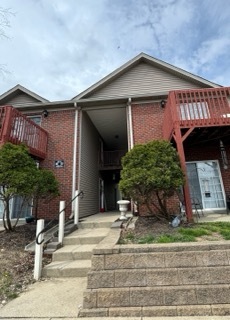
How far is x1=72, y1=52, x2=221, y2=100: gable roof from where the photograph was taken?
31.5ft

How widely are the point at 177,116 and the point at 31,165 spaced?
4.80 m

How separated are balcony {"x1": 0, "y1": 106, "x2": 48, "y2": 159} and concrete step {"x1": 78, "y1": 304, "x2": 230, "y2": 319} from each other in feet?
18.7

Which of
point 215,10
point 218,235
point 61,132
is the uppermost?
point 215,10

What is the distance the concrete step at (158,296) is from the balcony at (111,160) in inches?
399

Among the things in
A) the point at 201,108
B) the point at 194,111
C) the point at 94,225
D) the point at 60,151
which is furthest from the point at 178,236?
the point at 60,151

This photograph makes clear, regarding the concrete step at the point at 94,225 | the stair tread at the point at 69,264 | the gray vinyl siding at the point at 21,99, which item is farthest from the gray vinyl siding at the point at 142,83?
the stair tread at the point at 69,264

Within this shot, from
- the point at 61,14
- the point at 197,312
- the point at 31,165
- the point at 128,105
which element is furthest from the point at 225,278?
the point at 61,14

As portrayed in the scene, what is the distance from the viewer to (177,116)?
6.52m

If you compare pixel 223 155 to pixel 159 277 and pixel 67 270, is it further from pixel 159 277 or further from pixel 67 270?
pixel 67 270

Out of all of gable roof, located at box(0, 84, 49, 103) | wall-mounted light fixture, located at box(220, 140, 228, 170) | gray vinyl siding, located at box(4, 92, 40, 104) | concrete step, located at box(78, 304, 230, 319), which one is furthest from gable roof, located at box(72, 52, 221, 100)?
concrete step, located at box(78, 304, 230, 319)

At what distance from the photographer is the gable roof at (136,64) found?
9.60 m

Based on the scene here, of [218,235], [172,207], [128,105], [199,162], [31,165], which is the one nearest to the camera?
[218,235]

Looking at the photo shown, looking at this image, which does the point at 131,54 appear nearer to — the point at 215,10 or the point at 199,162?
the point at 215,10

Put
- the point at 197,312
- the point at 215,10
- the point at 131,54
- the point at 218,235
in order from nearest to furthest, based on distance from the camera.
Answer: the point at 197,312
the point at 218,235
the point at 215,10
the point at 131,54
